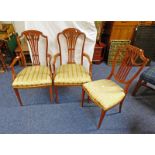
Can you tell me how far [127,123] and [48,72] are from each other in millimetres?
1219

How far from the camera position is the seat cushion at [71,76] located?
155 cm

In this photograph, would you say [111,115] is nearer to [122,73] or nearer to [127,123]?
[127,123]

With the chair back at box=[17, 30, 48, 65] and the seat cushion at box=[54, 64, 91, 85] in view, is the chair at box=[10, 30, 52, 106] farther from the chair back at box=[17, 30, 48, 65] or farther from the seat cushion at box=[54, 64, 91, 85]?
the seat cushion at box=[54, 64, 91, 85]

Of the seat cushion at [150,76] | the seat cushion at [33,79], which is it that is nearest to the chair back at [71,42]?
the seat cushion at [33,79]

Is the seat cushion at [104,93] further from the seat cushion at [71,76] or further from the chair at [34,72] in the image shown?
the chair at [34,72]

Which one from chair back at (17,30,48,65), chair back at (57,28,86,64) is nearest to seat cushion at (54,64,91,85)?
chair back at (57,28,86,64)

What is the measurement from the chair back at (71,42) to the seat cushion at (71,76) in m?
0.23

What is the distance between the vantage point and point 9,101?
72.5 inches

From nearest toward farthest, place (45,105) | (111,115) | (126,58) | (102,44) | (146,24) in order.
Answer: (126,58)
(111,115)
(45,105)
(146,24)
(102,44)

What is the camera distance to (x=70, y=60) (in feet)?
6.19

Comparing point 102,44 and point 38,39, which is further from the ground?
point 38,39

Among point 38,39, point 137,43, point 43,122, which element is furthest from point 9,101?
point 137,43

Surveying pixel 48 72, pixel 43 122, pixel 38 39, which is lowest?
pixel 43 122
